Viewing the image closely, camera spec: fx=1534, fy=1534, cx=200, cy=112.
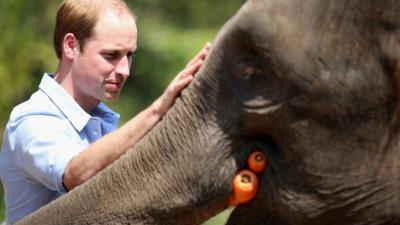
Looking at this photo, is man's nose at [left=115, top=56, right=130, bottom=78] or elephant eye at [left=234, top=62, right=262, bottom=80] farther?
man's nose at [left=115, top=56, right=130, bottom=78]

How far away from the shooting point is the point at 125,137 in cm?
421

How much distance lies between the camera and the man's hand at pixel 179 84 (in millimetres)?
4094

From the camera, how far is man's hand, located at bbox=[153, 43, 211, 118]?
409 cm

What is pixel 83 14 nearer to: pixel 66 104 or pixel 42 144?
pixel 66 104

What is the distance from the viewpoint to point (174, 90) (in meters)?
4.11

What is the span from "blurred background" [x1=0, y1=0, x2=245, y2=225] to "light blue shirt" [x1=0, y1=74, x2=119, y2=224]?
5.48 metres

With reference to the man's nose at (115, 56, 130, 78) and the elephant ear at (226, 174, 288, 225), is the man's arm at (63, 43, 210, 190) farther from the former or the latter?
the man's nose at (115, 56, 130, 78)

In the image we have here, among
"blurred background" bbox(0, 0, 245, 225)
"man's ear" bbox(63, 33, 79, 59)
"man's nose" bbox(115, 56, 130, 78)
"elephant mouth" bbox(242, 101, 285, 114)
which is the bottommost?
"blurred background" bbox(0, 0, 245, 225)

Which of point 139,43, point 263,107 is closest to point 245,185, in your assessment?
point 263,107

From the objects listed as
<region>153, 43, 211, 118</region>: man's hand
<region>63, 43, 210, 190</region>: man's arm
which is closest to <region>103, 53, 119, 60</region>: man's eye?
<region>63, 43, 210, 190</region>: man's arm

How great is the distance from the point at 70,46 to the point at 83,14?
11 cm

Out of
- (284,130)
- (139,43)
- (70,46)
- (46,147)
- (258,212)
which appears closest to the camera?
(284,130)

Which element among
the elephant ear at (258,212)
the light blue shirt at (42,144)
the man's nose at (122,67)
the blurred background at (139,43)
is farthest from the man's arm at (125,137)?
the blurred background at (139,43)

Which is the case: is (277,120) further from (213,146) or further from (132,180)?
(132,180)
